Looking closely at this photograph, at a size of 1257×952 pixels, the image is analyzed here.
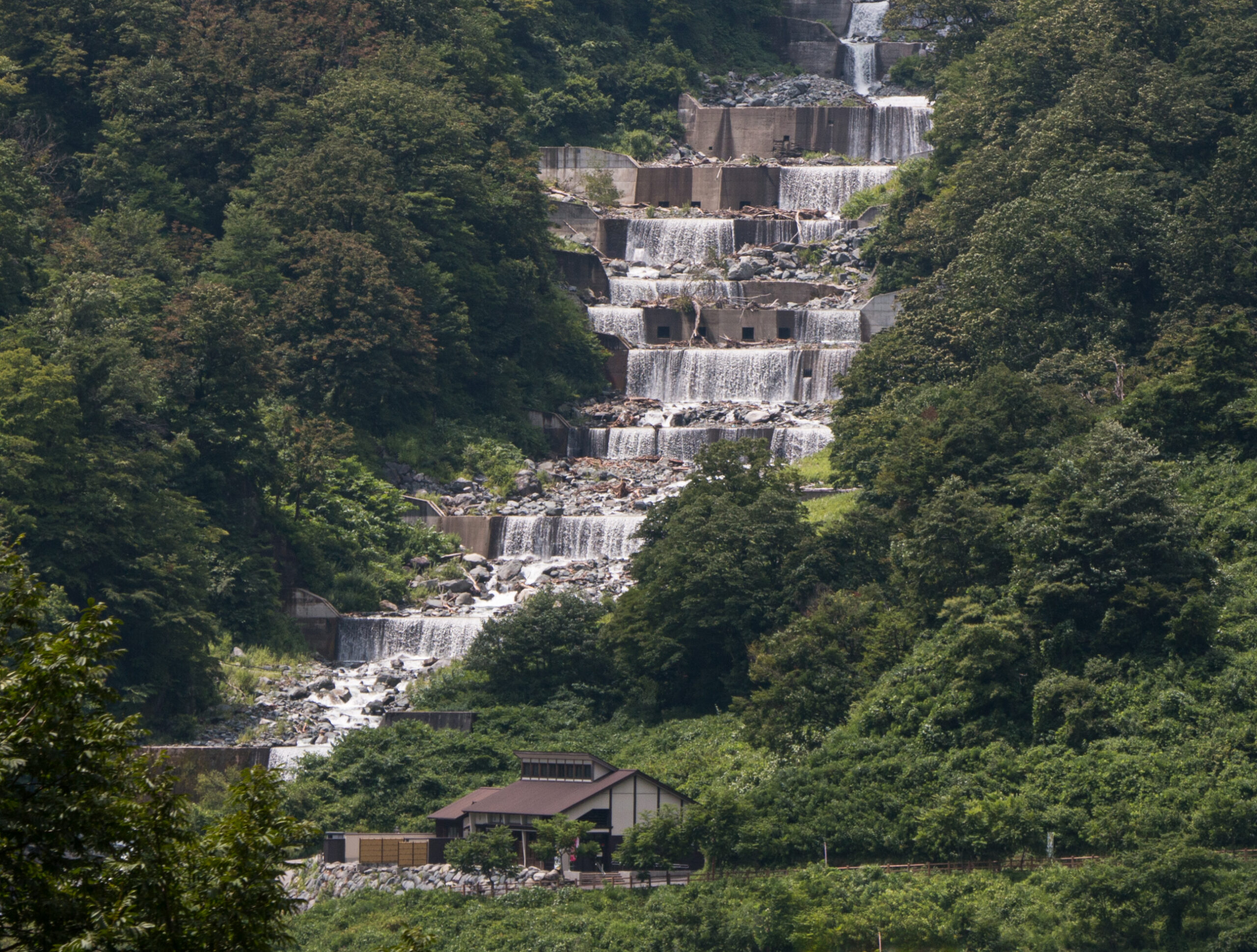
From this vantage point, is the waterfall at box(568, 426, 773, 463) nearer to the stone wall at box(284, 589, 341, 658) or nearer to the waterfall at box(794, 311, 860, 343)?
the waterfall at box(794, 311, 860, 343)

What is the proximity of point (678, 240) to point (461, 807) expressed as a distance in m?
36.2

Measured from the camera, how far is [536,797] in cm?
3597

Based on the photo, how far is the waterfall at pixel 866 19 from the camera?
85.8 m

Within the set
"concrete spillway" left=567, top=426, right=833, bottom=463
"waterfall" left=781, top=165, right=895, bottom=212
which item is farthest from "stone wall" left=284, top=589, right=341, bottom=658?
"waterfall" left=781, top=165, right=895, bottom=212

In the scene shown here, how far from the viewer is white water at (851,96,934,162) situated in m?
73.4

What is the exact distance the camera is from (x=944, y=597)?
3934cm

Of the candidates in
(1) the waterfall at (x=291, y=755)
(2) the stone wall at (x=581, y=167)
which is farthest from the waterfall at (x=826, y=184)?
(1) the waterfall at (x=291, y=755)

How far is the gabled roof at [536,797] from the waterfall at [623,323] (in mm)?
29732

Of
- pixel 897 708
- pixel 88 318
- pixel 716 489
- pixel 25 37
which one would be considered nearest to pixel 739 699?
pixel 897 708

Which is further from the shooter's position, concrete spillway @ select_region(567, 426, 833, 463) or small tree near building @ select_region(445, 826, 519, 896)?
concrete spillway @ select_region(567, 426, 833, 463)

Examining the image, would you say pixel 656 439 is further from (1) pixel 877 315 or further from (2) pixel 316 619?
(2) pixel 316 619

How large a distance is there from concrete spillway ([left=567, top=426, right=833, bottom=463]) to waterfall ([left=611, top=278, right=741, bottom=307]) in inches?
293

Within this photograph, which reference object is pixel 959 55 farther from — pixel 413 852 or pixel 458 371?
pixel 413 852

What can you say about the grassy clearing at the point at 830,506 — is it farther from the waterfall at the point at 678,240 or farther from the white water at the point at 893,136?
the white water at the point at 893,136
